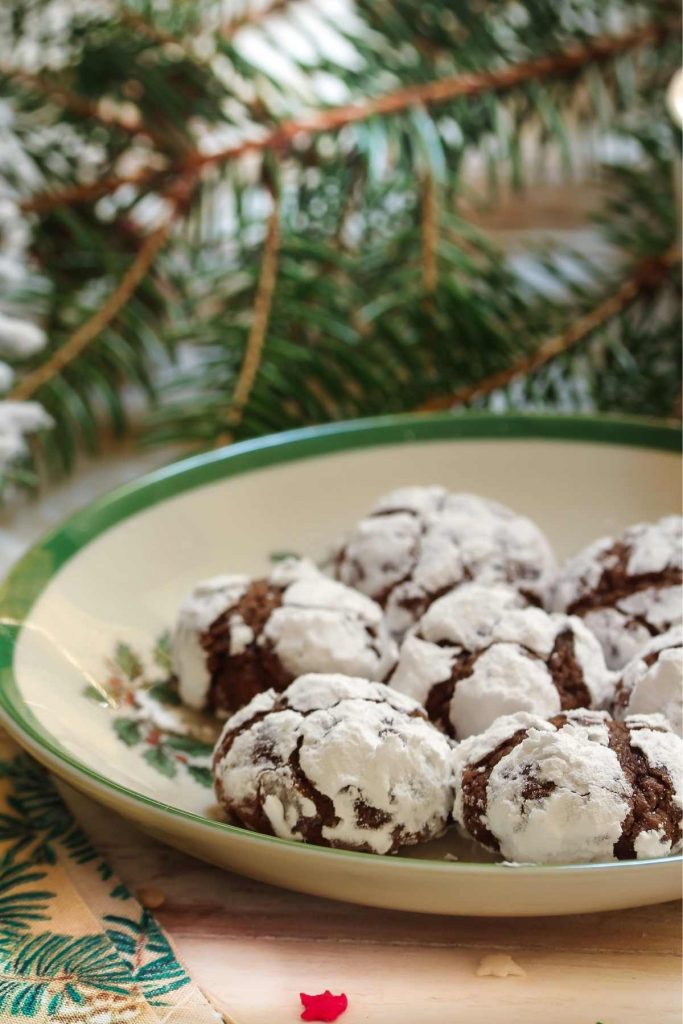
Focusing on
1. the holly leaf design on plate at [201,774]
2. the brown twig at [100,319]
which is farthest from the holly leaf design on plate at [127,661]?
the brown twig at [100,319]

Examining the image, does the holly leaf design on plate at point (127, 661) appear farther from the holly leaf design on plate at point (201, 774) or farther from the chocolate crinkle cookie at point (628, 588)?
the chocolate crinkle cookie at point (628, 588)

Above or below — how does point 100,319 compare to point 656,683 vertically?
above

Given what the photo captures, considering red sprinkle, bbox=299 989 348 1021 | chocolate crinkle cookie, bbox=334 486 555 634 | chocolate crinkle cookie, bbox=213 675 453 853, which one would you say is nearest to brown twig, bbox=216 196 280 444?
chocolate crinkle cookie, bbox=334 486 555 634

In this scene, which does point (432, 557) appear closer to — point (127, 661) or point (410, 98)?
point (127, 661)

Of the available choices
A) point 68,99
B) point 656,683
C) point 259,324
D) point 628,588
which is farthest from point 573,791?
point 68,99

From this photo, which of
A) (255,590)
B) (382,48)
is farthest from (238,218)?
(255,590)

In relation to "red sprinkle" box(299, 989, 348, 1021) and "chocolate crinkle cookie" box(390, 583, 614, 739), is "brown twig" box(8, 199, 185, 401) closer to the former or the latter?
"chocolate crinkle cookie" box(390, 583, 614, 739)
